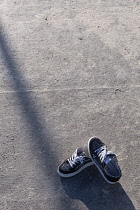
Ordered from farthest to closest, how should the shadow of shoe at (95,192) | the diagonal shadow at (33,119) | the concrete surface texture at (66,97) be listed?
the diagonal shadow at (33,119) < the concrete surface texture at (66,97) < the shadow of shoe at (95,192)

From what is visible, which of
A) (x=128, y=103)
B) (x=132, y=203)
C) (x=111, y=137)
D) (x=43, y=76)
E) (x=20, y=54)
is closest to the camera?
(x=132, y=203)

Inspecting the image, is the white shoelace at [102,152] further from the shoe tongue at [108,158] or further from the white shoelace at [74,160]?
the white shoelace at [74,160]

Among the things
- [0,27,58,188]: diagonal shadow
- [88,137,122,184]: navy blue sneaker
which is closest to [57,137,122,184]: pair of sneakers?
[88,137,122,184]: navy blue sneaker

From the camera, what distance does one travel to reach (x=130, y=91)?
4.20 metres

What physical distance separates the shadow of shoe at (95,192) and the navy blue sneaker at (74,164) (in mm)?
41

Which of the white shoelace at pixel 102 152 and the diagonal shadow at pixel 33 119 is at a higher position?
the white shoelace at pixel 102 152

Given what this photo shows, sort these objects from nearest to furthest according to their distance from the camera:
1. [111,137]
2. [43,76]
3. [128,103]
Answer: [111,137]
[128,103]
[43,76]

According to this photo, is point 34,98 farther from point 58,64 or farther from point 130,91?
point 130,91

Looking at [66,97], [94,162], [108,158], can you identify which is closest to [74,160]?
[94,162]

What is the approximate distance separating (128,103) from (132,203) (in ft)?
3.99

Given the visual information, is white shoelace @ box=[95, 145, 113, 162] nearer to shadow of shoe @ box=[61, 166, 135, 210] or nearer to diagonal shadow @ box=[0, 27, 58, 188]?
shadow of shoe @ box=[61, 166, 135, 210]

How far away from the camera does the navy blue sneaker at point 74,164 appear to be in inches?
129

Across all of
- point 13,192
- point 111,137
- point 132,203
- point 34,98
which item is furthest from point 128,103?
point 13,192

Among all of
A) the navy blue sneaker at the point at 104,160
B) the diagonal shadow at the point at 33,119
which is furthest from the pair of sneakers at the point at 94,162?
the diagonal shadow at the point at 33,119
